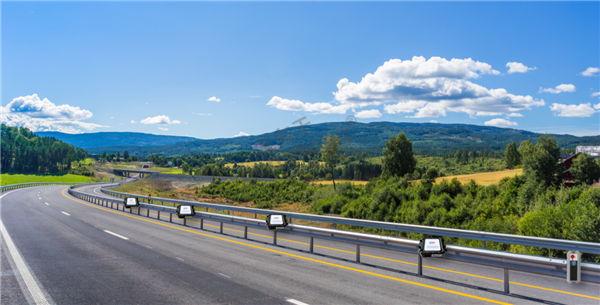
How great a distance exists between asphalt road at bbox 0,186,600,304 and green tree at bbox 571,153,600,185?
33599mm

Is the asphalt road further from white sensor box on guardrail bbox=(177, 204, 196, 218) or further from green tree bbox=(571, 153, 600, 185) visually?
green tree bbox=(571, 153, 600, 185)

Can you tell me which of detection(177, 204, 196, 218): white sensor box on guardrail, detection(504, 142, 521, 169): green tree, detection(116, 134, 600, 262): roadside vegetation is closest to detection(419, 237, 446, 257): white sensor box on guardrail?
detection(116, 134, 600, 262): roadside vegetation

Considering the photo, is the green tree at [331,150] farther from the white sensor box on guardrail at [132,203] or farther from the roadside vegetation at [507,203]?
the white sensor box on guardrail at [132,203]

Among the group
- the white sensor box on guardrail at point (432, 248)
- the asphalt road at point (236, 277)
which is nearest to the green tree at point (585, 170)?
the asphalt road at point (236, 277)

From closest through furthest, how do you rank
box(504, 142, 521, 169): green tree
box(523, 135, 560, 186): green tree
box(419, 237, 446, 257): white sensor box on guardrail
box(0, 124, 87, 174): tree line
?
1. box(419, 237, 446, 257): white sensor box on guardrail
2. box(523, 135, 560, 186): green tree
3. box(504, 142, 521, 169): green tree
4. box(0, 124, 87, 174): tree line

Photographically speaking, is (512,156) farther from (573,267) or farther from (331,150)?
(573,267)

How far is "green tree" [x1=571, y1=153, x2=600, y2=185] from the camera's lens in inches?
1330

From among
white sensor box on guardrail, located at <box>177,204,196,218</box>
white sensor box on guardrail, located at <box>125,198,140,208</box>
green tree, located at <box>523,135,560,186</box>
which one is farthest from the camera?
green tree, located at <box>523,135,560,186</box>

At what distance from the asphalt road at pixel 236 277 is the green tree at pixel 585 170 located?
110 feet

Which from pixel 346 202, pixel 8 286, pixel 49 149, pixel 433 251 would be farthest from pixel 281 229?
pixel 49 149

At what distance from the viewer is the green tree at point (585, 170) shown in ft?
111

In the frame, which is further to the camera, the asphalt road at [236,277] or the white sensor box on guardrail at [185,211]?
the white sensor box on guardrail at [185,211]

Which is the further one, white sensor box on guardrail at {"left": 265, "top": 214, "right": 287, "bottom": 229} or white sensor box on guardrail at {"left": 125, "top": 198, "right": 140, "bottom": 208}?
white sensor box on guardrail at {"left": 125, "top": 198, "right": 140, "bottom": 208}

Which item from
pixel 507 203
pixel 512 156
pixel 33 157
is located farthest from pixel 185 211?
pixel 33 157
